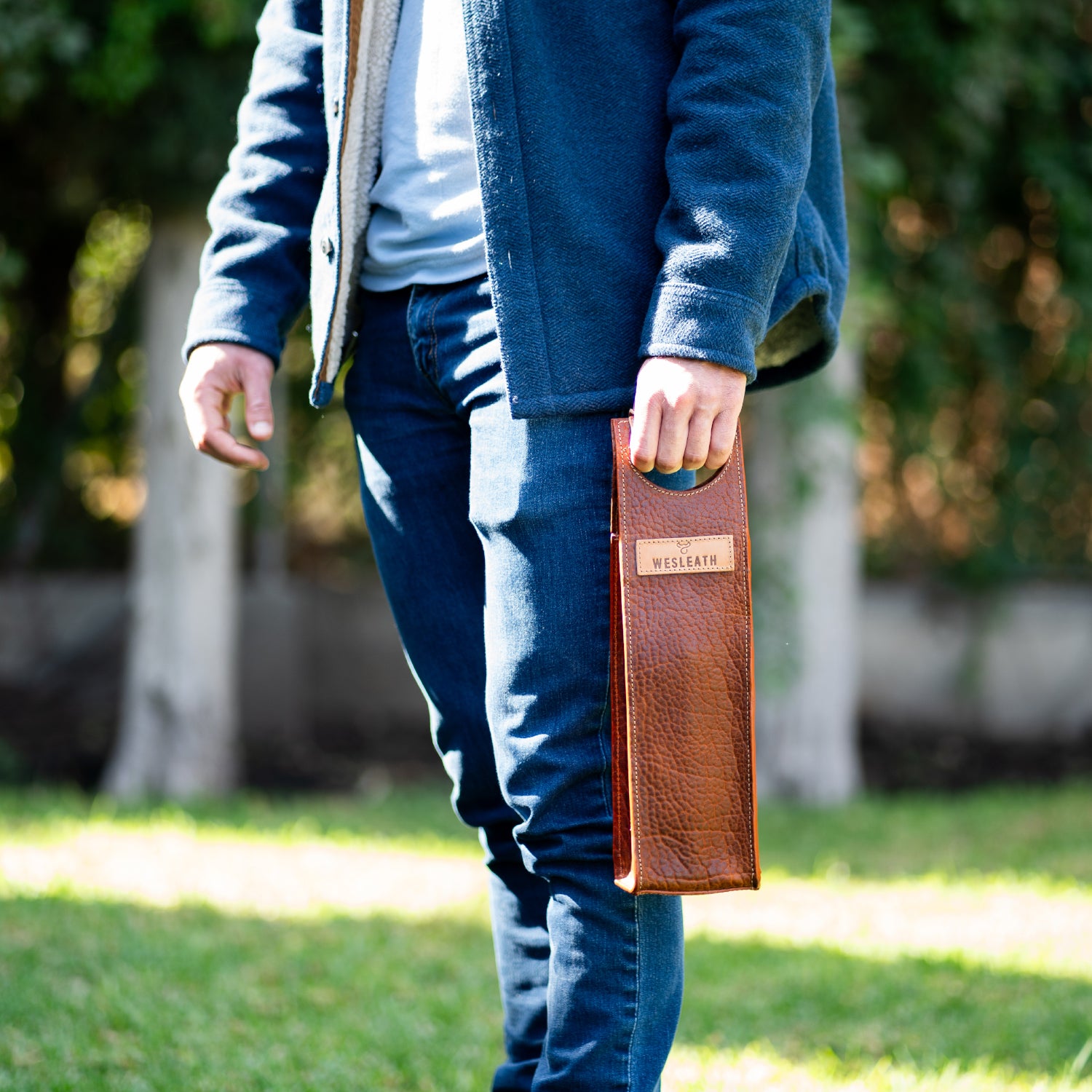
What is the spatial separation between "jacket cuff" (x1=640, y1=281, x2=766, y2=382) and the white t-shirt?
0.24 meters

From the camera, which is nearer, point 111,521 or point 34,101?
point 34,101

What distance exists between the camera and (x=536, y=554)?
4.65ft

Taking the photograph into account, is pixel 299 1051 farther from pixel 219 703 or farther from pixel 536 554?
pixel 219 703

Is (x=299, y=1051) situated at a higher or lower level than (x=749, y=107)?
lower

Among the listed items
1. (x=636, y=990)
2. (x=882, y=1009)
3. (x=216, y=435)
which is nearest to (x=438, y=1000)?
(x=882, y=1009)

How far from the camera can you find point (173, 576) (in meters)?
5.17

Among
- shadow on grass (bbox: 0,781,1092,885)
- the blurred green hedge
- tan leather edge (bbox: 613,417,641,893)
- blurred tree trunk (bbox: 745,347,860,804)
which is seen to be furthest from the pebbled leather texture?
blurred tree trunk (bbox: 745,347,860,804)

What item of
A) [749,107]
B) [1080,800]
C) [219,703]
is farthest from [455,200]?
[1080,800]

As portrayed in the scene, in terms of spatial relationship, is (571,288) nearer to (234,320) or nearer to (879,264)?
(234,320)

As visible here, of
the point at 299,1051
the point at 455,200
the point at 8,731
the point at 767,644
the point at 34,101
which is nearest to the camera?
the point at 455,200

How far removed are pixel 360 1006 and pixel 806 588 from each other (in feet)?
10.4

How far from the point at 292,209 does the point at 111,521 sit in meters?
5.53

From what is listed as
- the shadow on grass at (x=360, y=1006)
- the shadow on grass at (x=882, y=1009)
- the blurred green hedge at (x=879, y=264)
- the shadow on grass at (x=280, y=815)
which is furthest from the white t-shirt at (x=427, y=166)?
the shadow on grass at (x=280, y=815)

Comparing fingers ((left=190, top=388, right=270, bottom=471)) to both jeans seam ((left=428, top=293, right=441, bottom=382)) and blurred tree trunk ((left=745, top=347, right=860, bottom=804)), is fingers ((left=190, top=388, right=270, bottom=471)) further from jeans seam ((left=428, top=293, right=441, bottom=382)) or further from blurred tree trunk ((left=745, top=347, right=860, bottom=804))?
blurred tree trunk ((left=745, top=347, right=860, bottom=804))
